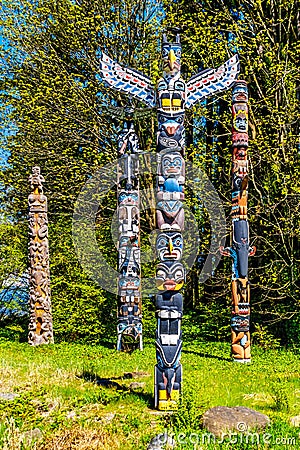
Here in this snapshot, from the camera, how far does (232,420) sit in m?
5.41

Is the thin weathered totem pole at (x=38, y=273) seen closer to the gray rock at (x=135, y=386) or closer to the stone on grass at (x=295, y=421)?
the gray rock at (x=135, y=386)

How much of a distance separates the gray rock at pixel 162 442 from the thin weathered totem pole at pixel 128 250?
7397 millimetres

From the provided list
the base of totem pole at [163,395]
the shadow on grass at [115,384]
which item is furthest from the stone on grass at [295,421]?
the shadow on grass at [115,384]

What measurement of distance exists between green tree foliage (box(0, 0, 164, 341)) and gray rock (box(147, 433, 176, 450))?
10915 millimetres

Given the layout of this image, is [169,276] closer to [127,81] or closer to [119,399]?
[119,399]

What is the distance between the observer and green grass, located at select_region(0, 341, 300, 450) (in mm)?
5027

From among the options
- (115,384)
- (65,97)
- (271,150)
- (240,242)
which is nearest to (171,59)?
(115,384)

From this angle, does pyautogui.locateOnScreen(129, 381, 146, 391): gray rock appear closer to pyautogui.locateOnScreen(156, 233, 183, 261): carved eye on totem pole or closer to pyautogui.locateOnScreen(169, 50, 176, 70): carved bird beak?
pyautogui.locateOnScreen(156, 233, 183, 261): carved eye on totem pole

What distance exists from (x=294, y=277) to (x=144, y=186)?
6.13 metres

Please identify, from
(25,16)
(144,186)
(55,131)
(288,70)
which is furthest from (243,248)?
(25,16)

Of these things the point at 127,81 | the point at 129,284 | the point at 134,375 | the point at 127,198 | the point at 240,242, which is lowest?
the point at 134,375

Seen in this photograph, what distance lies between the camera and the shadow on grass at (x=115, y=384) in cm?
694

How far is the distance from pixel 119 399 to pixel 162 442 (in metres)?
2.00

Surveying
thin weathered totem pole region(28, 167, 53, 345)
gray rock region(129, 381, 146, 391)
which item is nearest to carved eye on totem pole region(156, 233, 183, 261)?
gray rock region(129, 381, 146, 391)
